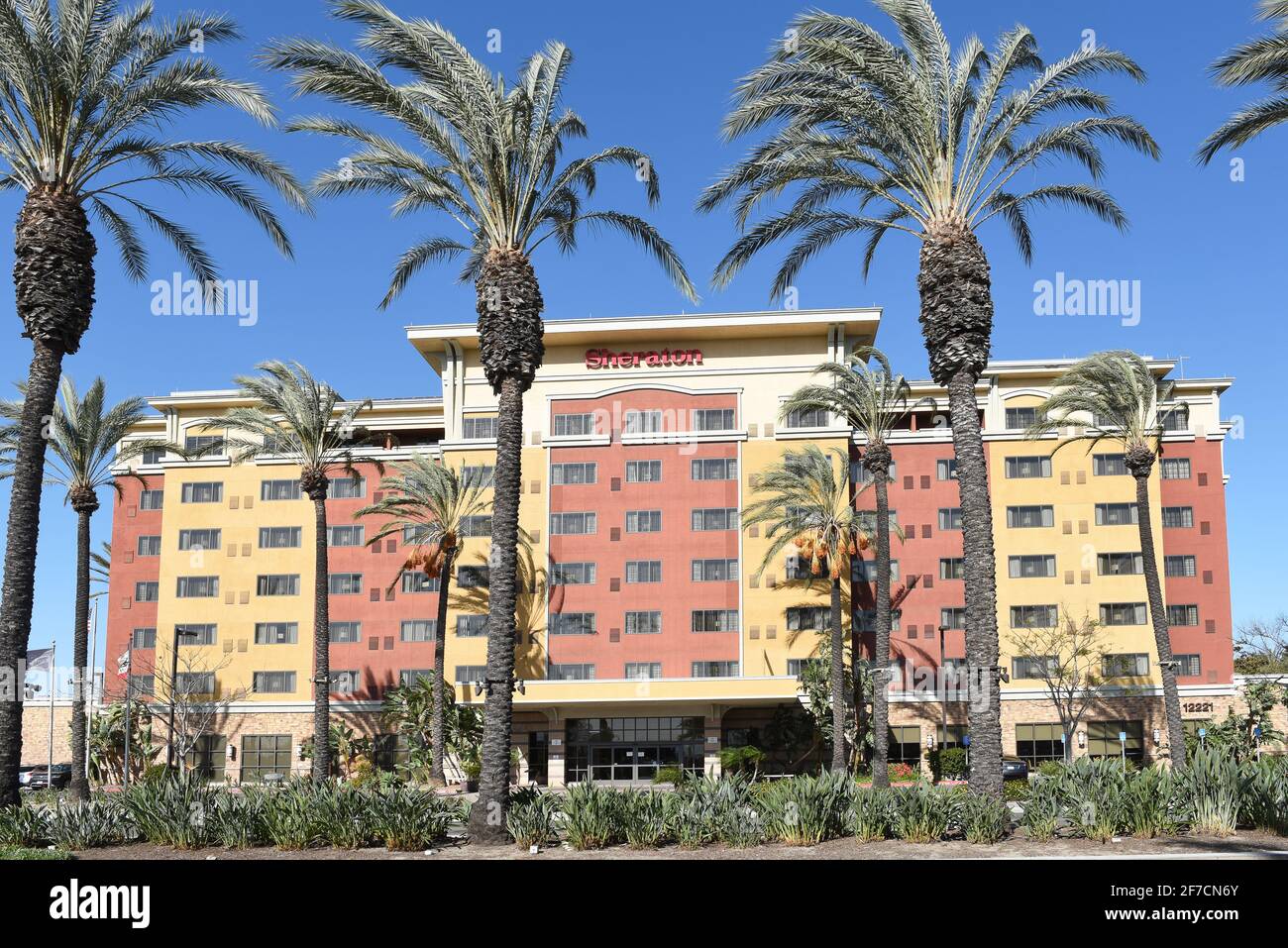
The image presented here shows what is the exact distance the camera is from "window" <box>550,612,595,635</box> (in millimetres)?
60906

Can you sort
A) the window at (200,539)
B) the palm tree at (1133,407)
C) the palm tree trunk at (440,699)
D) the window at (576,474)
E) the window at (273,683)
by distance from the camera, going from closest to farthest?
the palm tree at (1133,407)
the palm tree trunk at (440,699)
the window at (576,474)
the window at (273,683)
the window at (200,539)

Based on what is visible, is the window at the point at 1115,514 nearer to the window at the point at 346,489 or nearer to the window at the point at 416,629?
the window at the point at 416,629

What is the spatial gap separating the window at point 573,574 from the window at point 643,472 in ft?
15.5

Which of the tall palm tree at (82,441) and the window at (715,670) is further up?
the tall palm tree at (82,441)

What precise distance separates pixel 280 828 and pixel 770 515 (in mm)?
36917

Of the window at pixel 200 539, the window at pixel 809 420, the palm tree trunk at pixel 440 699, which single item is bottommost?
the palm tree trunk at pixel 440 699

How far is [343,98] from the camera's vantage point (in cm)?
2481

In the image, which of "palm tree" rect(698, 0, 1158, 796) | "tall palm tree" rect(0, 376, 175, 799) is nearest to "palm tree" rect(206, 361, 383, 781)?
"tall palm tree" rect(0, 376, 175, 799)

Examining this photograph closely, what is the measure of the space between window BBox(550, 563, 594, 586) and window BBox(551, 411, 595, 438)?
7.46 meters

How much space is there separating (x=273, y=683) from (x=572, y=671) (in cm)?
1738

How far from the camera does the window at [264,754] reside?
208ft

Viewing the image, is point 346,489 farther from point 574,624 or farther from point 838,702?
point 838,702
